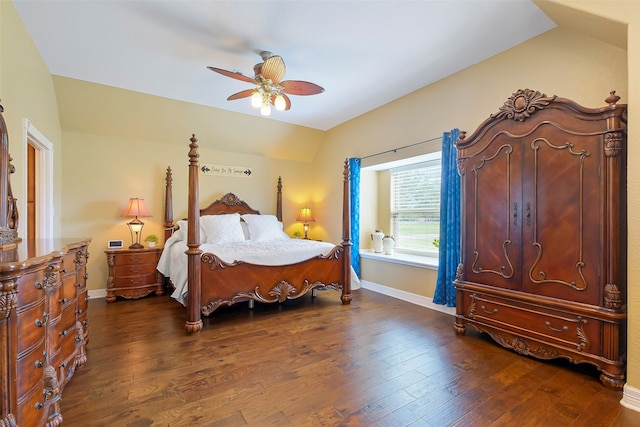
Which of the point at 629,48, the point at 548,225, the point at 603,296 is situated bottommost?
the point at 603,296

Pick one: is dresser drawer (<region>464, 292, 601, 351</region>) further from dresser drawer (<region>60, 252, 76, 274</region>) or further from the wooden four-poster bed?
dresser drawer (<region>60, 252, 76, 274</region>)

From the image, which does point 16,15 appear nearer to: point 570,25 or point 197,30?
point 197,30

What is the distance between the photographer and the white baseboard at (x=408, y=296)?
3474mm

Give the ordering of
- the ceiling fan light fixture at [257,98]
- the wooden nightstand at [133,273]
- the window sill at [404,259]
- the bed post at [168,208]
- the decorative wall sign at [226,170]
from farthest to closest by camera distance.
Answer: the decorative wall sign at [226,170] < the bed post at [168,208] < the wooden nightstand at [133,273] < the window sill at [404,259] < the ceiling fan light fixture at [257,98]

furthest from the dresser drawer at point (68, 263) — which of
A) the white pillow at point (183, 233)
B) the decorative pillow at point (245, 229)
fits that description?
the decorative pillow at point (245, 229)

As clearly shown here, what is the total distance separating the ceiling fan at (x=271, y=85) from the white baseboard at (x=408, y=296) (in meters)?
2.77

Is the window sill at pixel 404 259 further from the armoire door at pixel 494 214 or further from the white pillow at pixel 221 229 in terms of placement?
the white pillow at pixel 221 229

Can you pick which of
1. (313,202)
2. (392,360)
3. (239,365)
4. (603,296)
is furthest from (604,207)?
(313,202)

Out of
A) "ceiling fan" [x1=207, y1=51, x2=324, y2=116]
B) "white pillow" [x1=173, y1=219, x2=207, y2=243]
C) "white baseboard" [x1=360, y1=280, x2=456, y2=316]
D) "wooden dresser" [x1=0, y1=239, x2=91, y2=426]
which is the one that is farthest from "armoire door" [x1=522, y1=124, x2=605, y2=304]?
"white pillow" [x1=173, y1=219, x2=207, y2=243]

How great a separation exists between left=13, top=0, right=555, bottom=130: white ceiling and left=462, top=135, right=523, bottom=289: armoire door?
3.30ft

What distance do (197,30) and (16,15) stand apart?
4.33ft

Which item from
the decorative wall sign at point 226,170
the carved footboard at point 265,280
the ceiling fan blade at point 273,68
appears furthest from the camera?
the decorative wall sign at point 226,170

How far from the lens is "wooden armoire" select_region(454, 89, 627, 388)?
1985 mm

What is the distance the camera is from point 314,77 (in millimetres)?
3416
